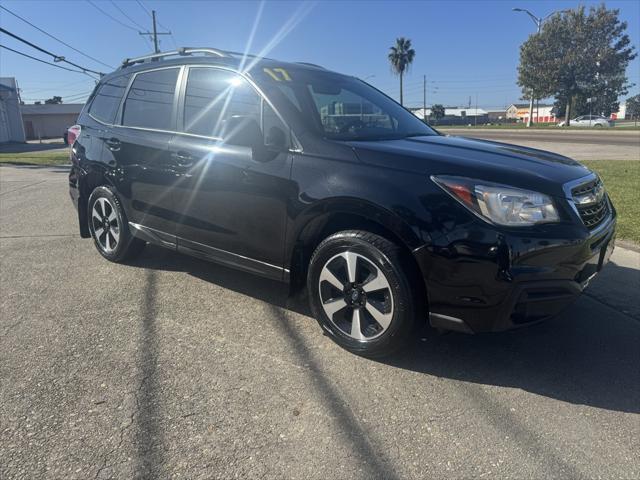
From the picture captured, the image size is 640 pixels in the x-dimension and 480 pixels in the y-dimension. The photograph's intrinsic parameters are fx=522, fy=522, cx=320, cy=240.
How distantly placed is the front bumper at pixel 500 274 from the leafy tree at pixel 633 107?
332 ft

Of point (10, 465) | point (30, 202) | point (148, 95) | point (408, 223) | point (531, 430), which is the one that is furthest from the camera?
point (30, 202)

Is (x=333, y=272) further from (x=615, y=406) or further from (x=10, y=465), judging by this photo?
(x=10, y=465)

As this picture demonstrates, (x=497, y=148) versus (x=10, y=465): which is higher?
(x=497, y=148)

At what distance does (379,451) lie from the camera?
2371 mm

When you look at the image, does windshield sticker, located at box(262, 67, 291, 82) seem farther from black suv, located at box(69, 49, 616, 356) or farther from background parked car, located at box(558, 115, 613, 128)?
background parked car, located at box(558, 115, 613, 128)

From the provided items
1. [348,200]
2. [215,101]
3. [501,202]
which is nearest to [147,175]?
[215,101]

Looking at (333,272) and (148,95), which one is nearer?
(333,272)

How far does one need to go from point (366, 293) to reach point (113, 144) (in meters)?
2.99

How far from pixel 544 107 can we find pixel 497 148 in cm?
12732

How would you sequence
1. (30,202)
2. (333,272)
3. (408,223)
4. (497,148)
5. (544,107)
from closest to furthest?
(408,223) → (333,272) → (497,148) → (30,202) → (544,107)

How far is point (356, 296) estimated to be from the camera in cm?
320

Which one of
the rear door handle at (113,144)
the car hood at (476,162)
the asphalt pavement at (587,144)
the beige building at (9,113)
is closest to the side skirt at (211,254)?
the rear door handle at (113,144)

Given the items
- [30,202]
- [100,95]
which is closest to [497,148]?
[100,95]

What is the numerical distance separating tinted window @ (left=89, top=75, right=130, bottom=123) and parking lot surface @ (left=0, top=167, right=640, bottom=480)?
5.91 ft
